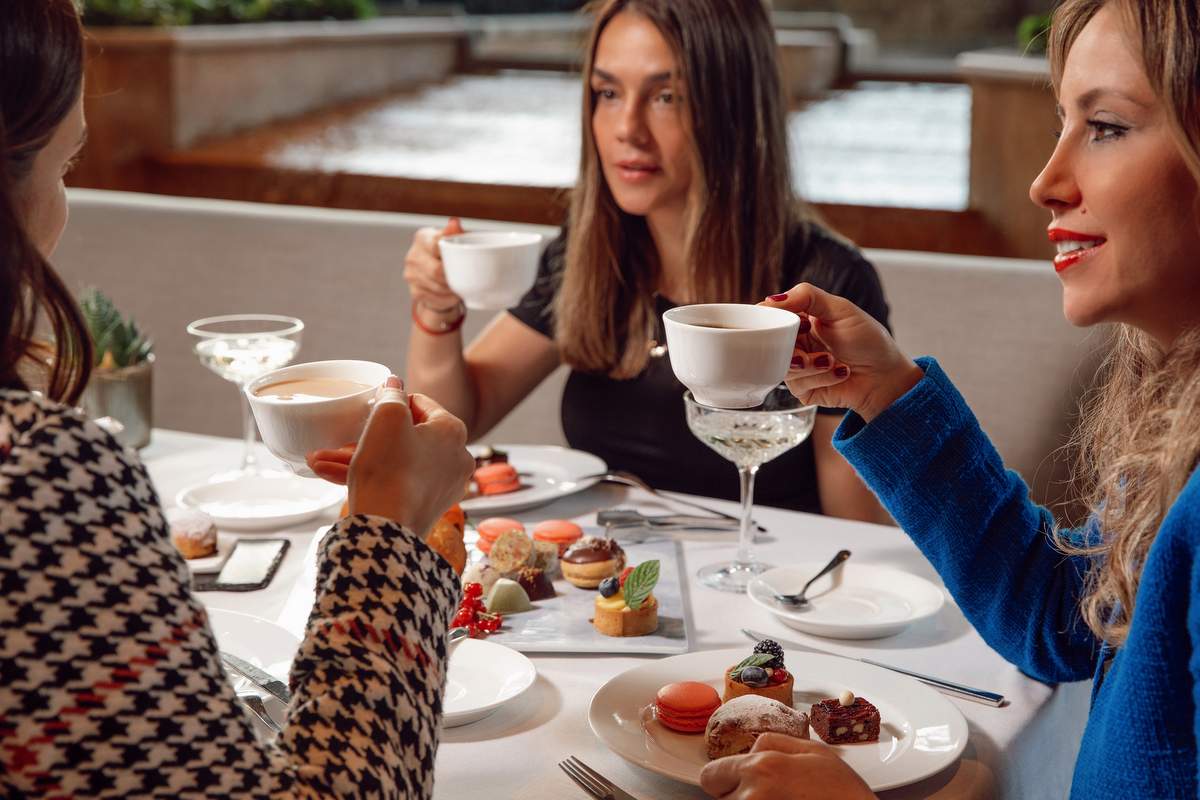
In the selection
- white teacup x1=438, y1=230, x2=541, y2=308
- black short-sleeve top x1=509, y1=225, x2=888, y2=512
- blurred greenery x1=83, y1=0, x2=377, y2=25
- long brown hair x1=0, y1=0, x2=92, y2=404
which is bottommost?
black short-sleeve top x1=509, y1=225, x2=888, y2=512

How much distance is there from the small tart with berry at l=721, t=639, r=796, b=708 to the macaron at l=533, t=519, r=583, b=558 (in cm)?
46

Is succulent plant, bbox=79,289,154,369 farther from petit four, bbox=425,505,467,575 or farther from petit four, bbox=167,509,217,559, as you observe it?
petit four, bbox=425,505,467,575

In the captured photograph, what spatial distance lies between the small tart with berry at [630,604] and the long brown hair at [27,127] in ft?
2.27

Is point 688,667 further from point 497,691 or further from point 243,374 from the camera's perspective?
point 243,374

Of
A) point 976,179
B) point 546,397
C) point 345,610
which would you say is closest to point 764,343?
point 345,610

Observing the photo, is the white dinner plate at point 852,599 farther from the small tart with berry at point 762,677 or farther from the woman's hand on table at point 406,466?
the woman's hand on table at point 406,466

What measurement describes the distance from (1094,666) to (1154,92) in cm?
63

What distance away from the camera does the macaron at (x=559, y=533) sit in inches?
66.8


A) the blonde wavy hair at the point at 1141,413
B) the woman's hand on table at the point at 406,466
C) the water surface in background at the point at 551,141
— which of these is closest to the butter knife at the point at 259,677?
the woman's hand on table at the point at 406,466

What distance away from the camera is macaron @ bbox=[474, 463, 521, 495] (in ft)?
6.31

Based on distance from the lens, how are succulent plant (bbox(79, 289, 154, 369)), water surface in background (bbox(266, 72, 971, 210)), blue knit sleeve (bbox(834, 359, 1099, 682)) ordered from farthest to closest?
water surface in background (bbox(266, 72, 971, 210)) → succulent plant (bbox(79, 289, 154, 369)) → blue knit sleeve (bbox(834, 359, 1099, 682))

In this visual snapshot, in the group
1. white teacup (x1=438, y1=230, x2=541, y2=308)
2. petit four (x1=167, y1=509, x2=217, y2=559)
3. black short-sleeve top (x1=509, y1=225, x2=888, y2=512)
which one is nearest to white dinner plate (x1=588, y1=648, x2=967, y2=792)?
petit four (x1=167, y1=509, x2=217, y2=559)

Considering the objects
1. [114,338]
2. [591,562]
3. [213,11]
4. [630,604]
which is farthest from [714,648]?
[213,11]

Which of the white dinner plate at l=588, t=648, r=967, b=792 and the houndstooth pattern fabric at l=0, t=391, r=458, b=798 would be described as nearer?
the houndstooth pattern fabric at l=0, t=391, r=458, b=798
